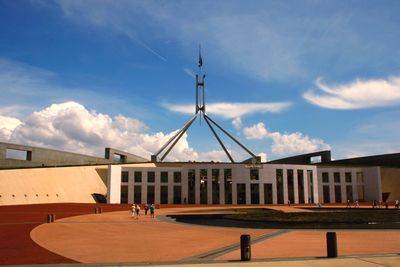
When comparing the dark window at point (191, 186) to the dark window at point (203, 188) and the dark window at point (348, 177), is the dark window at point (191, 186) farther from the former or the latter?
the dark window at point (348, 177)

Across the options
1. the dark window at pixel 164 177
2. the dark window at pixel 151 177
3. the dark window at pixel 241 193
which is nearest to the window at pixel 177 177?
the dark window at pixel 164 177

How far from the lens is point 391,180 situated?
252 ft

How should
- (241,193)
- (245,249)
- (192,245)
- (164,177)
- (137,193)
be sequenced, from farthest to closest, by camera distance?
1. (164,177)
2. (137,193)
3. (241,193)
4. (192,245)
5. (245,249)

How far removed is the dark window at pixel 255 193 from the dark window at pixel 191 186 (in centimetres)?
1043

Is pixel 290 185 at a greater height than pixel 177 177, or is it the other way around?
pixel 177 177

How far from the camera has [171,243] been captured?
1645 cm

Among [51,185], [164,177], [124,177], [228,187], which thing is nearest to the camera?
[51,185]

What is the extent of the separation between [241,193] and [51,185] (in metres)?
31.6

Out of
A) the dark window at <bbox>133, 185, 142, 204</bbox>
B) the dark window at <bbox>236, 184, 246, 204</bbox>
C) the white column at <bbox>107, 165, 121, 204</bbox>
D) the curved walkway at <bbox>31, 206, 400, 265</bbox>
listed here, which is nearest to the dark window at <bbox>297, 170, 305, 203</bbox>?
the dark window at <bbox>236, 184, 246, 204</bbox>

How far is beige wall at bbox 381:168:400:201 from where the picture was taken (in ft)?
250

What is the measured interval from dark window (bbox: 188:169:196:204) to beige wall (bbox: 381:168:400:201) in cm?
4083

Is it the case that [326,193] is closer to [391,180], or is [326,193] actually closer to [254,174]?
[391,180]

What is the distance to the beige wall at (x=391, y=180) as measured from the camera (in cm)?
7631

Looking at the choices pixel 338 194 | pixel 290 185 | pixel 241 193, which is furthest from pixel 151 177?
pixel 338 194
